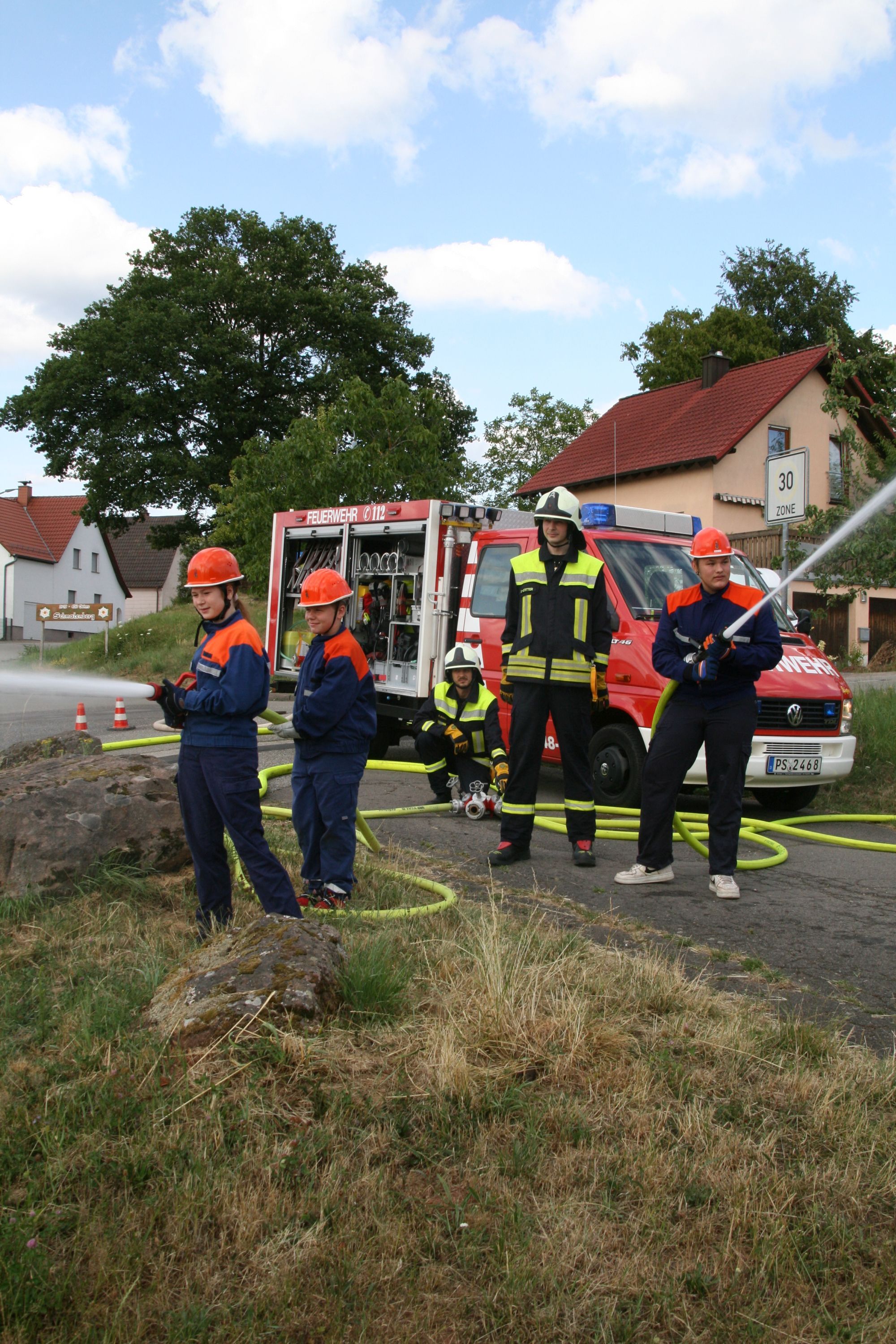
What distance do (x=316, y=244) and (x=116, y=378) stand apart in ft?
28.2

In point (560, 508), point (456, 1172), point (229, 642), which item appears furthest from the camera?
point (560, 508)

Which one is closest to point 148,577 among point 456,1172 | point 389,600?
point 389,600

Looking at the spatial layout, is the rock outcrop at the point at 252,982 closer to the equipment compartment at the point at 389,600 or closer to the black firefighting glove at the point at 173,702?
the black firefighting glove at the point at 173,702

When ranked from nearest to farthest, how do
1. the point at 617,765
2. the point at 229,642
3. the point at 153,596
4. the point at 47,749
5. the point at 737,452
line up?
the point at 229,642
the point at 47,749
the point at 617,765
the point at 737,452
the point at 153,596

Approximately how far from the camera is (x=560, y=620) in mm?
6195

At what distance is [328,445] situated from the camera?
2275cm

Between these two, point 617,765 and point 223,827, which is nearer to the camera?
point 223,827

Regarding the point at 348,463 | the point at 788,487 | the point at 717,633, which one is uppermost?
the point at 348,463

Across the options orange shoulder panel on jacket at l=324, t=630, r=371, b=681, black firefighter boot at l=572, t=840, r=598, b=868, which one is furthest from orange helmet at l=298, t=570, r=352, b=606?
black firefighter boot at l=572, t=840, r=598, b=868

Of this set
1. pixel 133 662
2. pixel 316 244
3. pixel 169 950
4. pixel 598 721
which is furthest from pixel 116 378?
pixel 169 950

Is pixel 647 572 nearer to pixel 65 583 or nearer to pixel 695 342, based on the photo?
pixel 695 342

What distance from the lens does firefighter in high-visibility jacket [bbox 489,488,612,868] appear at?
619 centimetres

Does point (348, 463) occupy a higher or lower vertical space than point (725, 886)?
higher

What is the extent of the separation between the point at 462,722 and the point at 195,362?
32.1m
